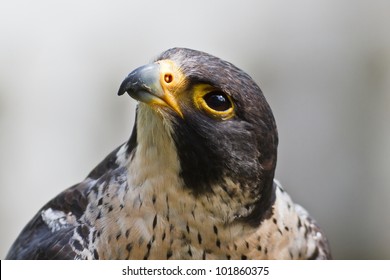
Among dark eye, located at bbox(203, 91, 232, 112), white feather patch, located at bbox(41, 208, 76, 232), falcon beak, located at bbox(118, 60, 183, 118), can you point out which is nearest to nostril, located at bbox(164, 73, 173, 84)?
falcon beak, located at bbox(118, 60, 183, 118)

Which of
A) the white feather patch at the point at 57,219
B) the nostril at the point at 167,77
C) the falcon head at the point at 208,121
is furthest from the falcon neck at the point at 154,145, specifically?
the white feather patch at the point at 57,219

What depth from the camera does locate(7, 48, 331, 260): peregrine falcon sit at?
9.58ft

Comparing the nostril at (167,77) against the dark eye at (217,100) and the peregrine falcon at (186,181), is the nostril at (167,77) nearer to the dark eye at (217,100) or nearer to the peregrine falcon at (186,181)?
the peregrine falcon at (186,181)

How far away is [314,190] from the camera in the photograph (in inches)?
314

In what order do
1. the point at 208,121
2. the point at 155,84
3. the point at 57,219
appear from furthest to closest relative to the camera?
1. the point at 57,219
2. the point at 208,121
3. the point at 155,84

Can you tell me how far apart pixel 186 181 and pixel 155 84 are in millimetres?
397

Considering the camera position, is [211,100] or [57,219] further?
[57,219]

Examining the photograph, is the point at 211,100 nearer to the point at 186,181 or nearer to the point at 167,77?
the point at 167,77

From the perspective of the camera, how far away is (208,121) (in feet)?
9.70

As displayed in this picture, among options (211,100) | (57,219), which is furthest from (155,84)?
(57,219)

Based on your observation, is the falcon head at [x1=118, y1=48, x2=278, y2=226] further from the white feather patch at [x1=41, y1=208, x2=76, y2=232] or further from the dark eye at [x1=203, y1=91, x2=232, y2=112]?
the white feather patch at [x1=41, y1=208, x2=76, y2=232]

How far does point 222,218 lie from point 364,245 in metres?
5.20

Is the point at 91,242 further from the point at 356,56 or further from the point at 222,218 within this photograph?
the point at 356,56
